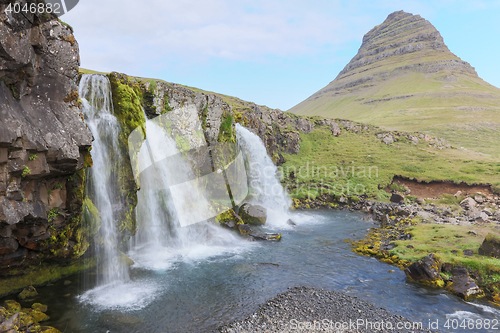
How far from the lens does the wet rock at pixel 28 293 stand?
1200 cm

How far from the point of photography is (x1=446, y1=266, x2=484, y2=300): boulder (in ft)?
45.5

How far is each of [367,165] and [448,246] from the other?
119 feet

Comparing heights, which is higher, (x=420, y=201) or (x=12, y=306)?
(x=12, y=306)

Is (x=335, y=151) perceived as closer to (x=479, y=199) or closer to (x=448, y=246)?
(x=479, y=199)

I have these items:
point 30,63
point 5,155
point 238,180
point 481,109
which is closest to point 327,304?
point 5,155

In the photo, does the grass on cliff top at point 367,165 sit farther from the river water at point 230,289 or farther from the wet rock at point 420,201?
the river water at point 230,289

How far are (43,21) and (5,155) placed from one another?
19.5 feet

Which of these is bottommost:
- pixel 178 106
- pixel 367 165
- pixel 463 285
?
pixel 463 285

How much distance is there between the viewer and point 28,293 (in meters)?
12.3

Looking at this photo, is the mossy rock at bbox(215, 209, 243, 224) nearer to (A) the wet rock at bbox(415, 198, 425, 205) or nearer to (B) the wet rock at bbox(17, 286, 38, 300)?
(B) the wet rock at bbox(17, 286, 38, 300)

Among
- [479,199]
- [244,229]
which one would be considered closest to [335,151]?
[479,199]

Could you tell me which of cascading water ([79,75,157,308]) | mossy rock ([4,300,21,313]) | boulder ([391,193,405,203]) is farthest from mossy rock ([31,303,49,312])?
boulder ([391,193,405,203])

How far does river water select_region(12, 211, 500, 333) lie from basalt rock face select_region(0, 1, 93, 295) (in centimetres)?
287

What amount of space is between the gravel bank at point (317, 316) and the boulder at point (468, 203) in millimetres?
29859
